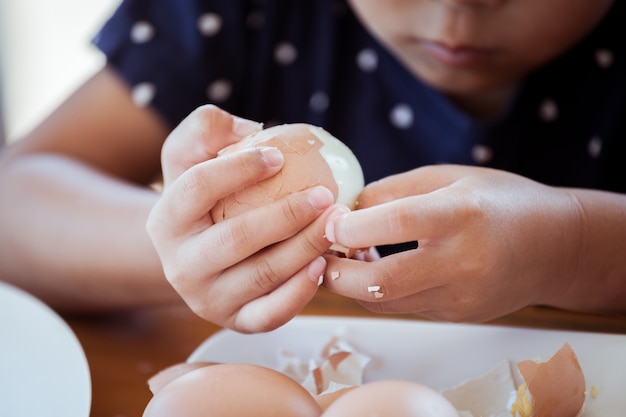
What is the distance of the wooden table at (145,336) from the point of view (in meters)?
0.58

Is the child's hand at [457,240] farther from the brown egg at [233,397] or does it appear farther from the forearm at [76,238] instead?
the forearm at [76,238]

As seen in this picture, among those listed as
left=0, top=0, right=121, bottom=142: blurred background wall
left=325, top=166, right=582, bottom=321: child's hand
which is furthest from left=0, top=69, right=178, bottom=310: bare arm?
left=0, top=0, right=121, bottom=142: blurred background wall

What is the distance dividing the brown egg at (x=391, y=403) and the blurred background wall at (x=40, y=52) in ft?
4.38

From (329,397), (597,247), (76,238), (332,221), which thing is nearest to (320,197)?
(332,221)

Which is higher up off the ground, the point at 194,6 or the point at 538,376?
the point at 194,6

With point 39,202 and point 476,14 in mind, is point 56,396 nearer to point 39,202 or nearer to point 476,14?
point 39,202

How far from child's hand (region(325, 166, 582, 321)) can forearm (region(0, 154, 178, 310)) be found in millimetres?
319

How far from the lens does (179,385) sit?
1.36ft

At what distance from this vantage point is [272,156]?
0.45 meters

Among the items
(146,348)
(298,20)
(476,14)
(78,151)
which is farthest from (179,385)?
(298,20)

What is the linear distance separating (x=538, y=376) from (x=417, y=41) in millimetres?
368

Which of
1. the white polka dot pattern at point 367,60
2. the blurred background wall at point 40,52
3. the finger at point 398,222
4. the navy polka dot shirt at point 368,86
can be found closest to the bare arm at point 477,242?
the finger at point 398,222

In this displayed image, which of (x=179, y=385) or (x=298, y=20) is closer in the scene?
(x=179, y=385)

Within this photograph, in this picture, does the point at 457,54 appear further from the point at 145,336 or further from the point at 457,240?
the point at 145,336
